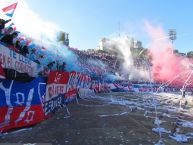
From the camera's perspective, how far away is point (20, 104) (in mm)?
12000

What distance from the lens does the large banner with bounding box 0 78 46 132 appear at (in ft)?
35.8

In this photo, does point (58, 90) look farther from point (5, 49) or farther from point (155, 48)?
point (155, 48)

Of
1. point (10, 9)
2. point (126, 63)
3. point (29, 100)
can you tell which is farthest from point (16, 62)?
point (126, 63)

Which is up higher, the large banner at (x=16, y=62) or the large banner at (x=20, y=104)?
the large banner at (x=16, y=62)

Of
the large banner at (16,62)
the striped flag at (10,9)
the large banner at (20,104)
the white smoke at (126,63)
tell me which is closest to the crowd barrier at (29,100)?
the large banner at (20,104)

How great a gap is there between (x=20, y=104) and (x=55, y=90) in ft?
17.4

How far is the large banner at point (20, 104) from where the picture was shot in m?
10.9

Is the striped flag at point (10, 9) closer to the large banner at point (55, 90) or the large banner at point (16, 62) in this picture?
the large banner at point (16, 62)

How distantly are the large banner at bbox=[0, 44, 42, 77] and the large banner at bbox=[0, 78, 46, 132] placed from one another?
2557mm

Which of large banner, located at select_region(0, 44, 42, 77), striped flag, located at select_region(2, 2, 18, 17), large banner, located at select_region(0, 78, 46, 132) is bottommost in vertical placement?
large banner, located at select_region(0, 78, 46, 132)

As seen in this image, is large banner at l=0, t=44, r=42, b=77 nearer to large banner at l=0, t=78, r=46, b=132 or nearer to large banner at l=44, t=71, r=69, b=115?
large banner at l=44, t=71, r=69, b=115

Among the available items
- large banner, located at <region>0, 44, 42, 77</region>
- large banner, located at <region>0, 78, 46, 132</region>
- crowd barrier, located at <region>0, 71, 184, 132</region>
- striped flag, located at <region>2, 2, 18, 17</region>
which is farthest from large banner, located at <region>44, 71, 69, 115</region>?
striped flag, located at <region>2, 2, 18, 17</region>

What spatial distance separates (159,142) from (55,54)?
33.7 meters

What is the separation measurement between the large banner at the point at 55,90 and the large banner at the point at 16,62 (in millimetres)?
2245
